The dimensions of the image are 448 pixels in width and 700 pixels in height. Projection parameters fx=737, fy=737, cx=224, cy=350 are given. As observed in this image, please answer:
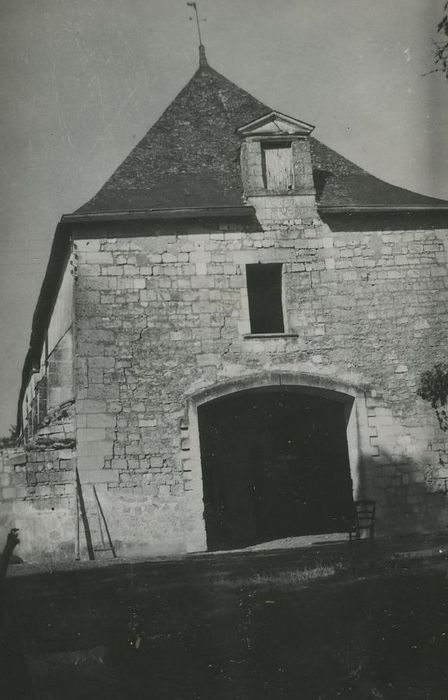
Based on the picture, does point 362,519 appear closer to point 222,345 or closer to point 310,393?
point 310,393

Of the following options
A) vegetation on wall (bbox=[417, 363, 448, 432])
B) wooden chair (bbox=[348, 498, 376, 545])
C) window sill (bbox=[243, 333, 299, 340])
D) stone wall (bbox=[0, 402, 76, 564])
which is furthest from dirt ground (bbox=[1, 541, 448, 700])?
window sill (bbox=[243, 333, 299, 340])

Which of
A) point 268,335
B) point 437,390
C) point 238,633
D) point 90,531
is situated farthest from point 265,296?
point 238,633

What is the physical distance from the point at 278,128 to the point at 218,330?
3.66 meters

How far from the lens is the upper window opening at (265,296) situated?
1239 centimetres

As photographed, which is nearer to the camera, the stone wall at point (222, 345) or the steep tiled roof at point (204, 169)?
the stone wall at point (222, 345)

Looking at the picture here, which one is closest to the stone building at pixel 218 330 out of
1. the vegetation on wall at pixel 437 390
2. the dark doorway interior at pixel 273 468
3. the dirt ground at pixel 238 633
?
the vegetation on wall at pixel 437 390

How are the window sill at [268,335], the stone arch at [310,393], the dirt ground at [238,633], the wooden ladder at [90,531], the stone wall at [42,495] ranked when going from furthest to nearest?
the window sill at [268,335]
the stone arch at [310,393]
the stone wall at [42,495]
the wooden ladder at [90,531]
the dirt ground at [238,633]

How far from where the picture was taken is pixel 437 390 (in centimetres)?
1172

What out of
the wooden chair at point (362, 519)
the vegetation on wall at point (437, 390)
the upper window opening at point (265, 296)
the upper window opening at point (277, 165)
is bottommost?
the wooden chair at point (362, 519)

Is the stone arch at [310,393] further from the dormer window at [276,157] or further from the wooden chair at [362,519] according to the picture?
the dormer window at [276,157]

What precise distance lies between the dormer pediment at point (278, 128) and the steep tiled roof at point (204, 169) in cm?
81

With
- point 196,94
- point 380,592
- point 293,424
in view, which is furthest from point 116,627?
point 196,94

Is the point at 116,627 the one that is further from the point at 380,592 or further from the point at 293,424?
the point at 293,424

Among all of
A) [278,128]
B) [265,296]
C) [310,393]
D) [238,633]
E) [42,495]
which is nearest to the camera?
[238,633]
